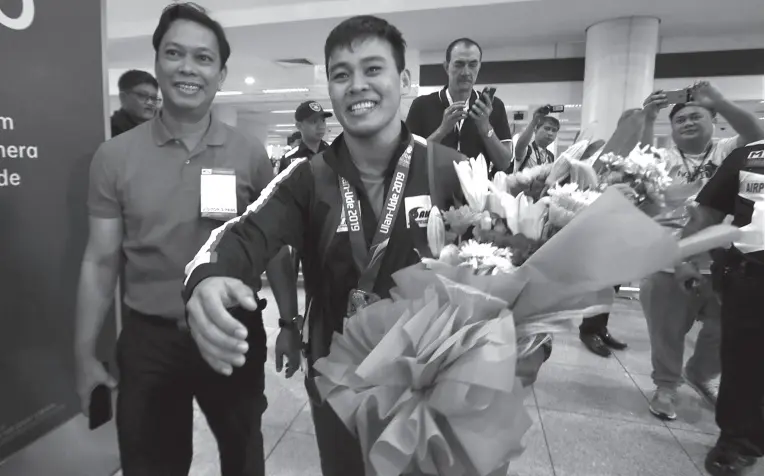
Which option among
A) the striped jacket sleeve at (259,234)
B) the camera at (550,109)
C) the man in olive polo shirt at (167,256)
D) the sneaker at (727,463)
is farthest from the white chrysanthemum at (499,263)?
the camera at (550,109)

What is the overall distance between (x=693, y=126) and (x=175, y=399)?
115 inches

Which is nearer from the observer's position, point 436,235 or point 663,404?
point 436,235

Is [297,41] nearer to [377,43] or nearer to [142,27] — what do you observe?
[142,27]

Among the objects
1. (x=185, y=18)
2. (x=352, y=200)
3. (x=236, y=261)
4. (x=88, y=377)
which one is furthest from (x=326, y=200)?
(x=88, y=377)

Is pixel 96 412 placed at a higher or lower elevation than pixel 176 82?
lower

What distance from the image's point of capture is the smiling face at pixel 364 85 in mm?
1032

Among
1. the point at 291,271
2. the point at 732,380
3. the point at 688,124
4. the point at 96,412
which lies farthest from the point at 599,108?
the point at 96,412

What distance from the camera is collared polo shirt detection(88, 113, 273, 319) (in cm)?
126

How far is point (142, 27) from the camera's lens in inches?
297

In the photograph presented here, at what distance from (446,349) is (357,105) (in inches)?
25.2

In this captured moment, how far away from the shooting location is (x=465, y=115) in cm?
214

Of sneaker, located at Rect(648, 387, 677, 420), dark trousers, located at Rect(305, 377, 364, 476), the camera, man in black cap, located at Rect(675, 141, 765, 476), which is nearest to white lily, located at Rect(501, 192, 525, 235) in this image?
dark trousers, located at Rect(305, 377, 364, 476)

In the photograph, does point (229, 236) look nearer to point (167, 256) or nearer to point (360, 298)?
point (360, 298)

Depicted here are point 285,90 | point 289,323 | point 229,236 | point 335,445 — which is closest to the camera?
point 229,236
